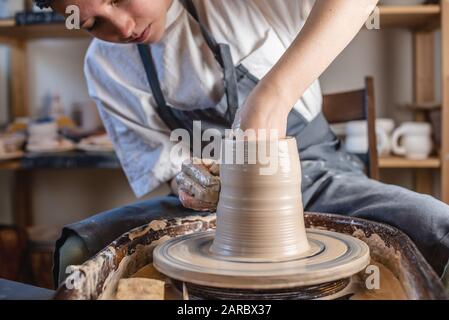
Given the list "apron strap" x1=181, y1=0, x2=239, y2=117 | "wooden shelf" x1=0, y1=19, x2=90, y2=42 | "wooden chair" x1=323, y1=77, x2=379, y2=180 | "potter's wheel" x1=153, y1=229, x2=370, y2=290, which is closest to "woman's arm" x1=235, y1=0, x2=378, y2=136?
"potter's wheel" x1=153, y1=229, x2=370, y2=290

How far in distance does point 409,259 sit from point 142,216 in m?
0.61

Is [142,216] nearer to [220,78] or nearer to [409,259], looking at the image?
[220,78]

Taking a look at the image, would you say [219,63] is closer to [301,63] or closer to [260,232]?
[301,63]

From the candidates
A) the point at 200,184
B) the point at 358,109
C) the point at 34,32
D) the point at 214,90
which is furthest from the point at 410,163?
the point at 34,32

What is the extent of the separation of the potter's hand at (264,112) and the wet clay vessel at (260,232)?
38 mm

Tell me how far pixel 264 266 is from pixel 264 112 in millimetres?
232

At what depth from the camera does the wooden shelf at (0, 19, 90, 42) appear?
215 cm

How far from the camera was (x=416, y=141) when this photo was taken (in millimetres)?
2055

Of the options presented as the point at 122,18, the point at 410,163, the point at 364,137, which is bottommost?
the point at 410,163

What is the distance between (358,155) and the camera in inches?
66.3

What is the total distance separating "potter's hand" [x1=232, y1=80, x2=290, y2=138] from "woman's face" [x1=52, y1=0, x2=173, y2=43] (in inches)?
15.6

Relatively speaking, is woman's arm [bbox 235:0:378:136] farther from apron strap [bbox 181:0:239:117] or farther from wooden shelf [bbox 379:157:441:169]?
wooden shelf [bbox 379:157:441:169]

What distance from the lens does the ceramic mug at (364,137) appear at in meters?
2.08
